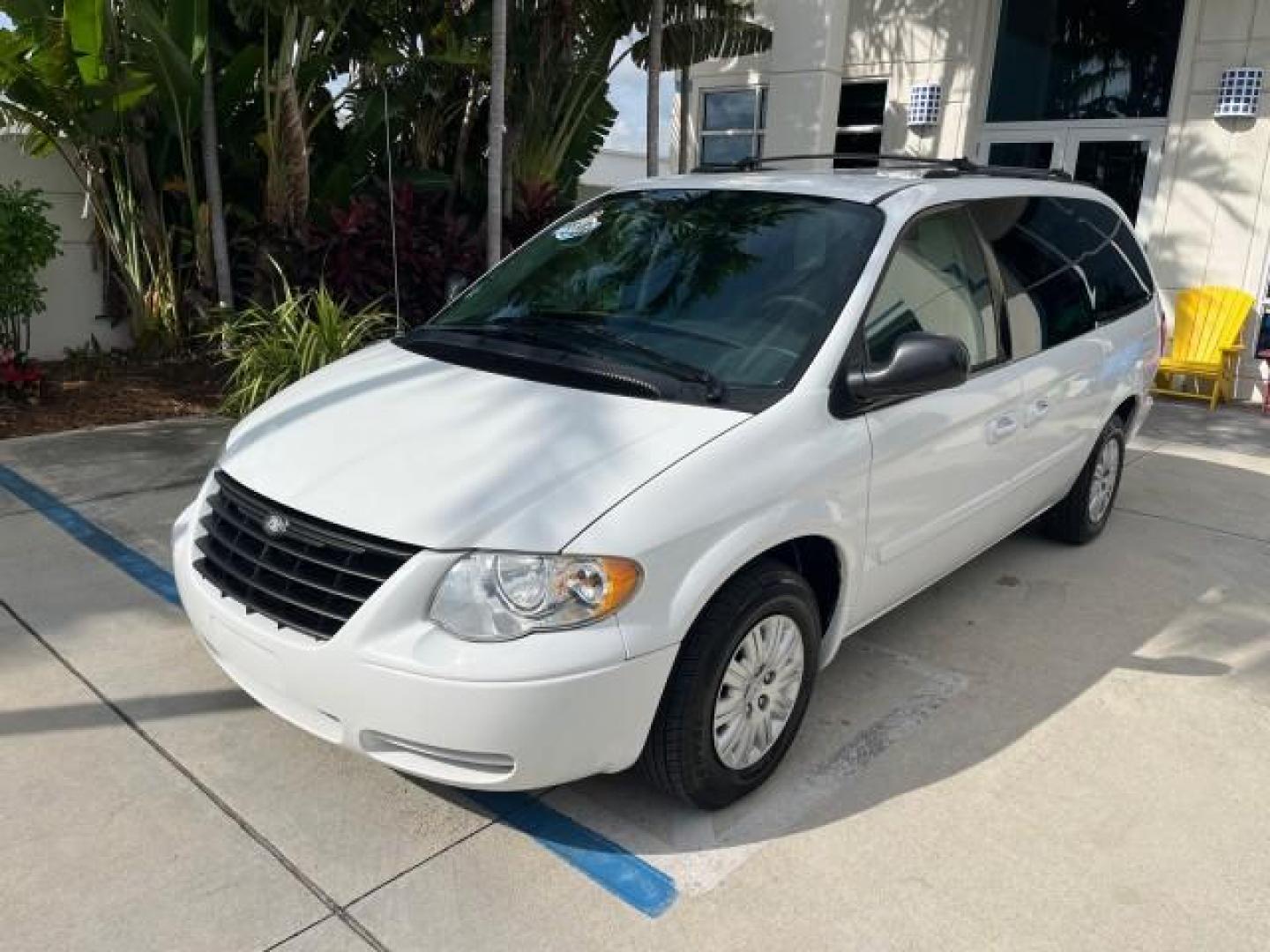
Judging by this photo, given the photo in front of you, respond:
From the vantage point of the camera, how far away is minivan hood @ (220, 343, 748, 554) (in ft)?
8.46

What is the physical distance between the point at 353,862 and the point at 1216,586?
4.27 meters

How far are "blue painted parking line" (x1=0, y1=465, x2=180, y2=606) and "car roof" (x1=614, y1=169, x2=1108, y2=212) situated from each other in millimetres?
2580

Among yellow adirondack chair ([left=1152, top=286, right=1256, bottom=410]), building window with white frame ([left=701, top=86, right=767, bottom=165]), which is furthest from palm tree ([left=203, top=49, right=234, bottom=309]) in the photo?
yellow adirondack chair ([left=1152, top=286, right=1256, bottom=410])

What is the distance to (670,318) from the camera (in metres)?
3.48

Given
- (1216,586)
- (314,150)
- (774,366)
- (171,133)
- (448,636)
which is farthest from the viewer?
(314,150)

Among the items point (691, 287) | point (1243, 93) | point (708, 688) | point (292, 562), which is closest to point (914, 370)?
point (691, 287)

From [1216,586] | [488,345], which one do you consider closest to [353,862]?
[488,345]

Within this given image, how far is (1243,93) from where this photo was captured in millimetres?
9523

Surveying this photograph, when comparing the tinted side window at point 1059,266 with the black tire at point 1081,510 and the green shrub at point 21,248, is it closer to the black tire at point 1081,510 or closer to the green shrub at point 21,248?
the black tire at point 1081,510

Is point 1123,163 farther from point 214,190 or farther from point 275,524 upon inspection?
point 275,524

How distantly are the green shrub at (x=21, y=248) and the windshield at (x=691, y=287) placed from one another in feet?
14.5

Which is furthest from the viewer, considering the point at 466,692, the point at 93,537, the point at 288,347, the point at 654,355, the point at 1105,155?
the point at 1105,155

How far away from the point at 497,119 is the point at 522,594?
245 inches

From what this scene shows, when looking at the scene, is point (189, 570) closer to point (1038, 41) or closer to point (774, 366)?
point (774, 366)
